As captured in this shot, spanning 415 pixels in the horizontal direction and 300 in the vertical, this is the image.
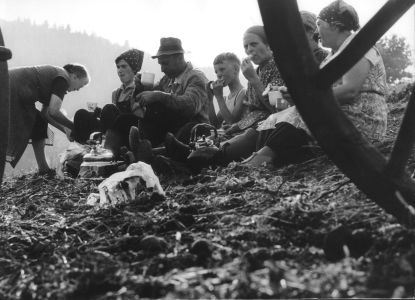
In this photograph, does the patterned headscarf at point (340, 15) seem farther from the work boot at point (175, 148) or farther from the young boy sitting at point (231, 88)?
the young boy sitting at point (231, 88)

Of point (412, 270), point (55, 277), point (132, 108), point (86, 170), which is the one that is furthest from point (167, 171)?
point (412, 270)

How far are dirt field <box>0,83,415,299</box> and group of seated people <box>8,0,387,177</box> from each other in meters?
1.39

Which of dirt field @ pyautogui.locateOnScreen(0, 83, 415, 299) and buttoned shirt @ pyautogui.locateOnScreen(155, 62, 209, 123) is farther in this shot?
buttoned shirt @ pyautogui.locateOnScreen(155, 62, 209, 123)

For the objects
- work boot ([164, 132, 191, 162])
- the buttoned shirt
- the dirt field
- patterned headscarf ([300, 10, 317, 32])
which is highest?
patterned headscarf ([300, 10, 317, 32])

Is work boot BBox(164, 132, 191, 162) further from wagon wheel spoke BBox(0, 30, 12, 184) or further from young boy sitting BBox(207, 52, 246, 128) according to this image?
wagon wheel spoke BBox(0, 30, 12, 184)

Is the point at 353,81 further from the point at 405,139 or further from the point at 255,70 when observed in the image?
the point at 405,139

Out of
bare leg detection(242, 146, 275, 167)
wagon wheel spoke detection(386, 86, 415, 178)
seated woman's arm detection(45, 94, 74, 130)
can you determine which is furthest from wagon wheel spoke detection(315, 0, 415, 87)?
seated woman's arm detection(45, 94, 74, 130)

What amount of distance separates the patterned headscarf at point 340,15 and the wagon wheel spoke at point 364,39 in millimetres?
2281

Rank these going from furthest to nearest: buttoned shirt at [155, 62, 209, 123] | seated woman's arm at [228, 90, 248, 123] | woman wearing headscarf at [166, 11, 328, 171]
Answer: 1. seated woman's arm at [228, 90, 248, 123]
2. buttoned shirt at [155, 62, 209, 123]
3. woman wearing headscarf at [166, 11, 328, 171]

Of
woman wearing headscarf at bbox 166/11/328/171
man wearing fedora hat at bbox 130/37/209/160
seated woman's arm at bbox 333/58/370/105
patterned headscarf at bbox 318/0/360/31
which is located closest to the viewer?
seated woman's arm at bbox 333/58/370/105

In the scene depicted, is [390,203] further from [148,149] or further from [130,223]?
[148,149]

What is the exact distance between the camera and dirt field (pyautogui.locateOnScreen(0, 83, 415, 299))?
3.33ft

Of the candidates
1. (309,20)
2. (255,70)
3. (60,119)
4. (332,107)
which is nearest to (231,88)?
(255,70)

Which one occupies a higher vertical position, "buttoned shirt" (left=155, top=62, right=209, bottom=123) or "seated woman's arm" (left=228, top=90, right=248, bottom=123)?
"buttoned shirt" (left=155, top=62, right=209, bottom=123)
